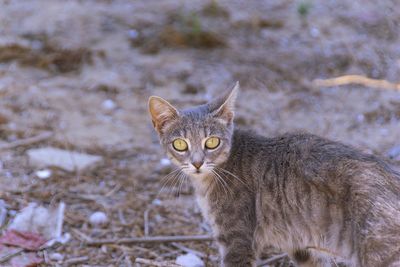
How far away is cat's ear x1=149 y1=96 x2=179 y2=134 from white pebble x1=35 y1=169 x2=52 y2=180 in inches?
64.6

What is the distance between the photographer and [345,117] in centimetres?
688

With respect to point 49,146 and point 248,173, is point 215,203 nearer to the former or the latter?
point 248,173

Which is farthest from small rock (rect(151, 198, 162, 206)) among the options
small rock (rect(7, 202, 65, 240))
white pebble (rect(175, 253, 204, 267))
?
white pebble (rect(175, 253, 204, 267))

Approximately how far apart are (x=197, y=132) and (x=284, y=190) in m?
0.76

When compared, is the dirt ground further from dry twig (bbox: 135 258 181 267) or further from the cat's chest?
the cat's chest

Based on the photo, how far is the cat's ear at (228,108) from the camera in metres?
4.35

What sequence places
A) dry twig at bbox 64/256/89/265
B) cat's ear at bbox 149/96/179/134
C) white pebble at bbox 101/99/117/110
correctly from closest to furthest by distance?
cat's ear at bbox 149/96/179/134
dry twig at bbox 64/256/89/265
white pebble at bbox 101/99/117/110

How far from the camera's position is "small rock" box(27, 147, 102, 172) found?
5.82 m

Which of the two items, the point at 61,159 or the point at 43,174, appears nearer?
the point at 43,174

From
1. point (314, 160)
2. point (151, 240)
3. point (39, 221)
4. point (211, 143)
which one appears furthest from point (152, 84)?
point (314, 160)

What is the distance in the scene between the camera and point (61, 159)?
590 cm

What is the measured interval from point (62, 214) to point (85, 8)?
5046 mm

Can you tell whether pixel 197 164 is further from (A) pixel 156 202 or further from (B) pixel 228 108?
(A) pixel 156 202

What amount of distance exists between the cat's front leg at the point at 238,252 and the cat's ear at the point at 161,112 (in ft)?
3.14
